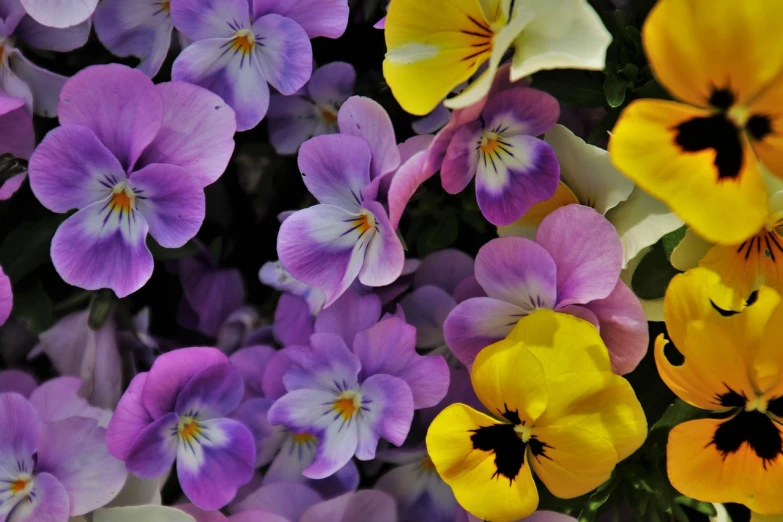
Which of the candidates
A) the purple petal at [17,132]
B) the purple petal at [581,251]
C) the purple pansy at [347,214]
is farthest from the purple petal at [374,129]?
the purple petal at [17,132]

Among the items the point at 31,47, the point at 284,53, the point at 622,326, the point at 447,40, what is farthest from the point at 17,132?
the point at 622,326

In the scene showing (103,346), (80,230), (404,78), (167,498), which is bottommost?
(167,498)

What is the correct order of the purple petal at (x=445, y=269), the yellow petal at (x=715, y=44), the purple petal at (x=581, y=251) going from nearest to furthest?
the yellow petal at (x=715, y=44), the purple petal at (x=581, y=251), the purple petal at (x=445, y=269)

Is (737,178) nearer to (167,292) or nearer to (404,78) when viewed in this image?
(404,78)

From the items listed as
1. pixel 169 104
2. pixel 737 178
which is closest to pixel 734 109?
pixel 737 178

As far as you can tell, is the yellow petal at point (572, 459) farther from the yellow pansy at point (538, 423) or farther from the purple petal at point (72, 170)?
the purple petal at point (72, 170)

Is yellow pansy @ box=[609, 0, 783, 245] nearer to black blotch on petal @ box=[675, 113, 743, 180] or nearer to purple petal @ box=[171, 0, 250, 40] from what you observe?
black blotch on petal @ box=[675, 113, 743, 180]

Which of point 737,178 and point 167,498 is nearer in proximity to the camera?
point 737,178
